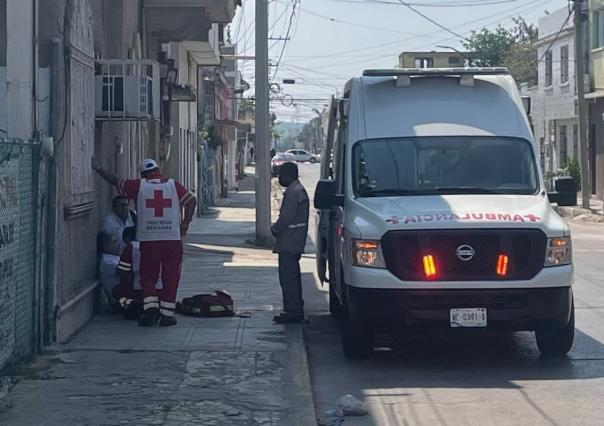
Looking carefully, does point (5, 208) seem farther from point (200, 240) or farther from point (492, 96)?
point (200, 240)

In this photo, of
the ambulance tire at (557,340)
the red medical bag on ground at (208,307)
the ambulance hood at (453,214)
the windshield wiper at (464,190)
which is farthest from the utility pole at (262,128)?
the ambulance tire at (557,340)

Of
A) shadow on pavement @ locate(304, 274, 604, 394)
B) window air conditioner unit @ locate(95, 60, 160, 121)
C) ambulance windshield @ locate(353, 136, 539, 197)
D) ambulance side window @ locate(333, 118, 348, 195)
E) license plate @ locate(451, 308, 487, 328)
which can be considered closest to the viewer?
shadow on pavement @ locate(304, 274, 604, 394)

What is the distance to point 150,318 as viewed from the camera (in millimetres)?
11414

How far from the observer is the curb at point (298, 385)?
305 inches

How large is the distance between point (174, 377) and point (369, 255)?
200cm

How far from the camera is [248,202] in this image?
4084 centimetres

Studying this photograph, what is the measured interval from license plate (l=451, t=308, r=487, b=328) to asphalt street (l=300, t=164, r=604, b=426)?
450mm

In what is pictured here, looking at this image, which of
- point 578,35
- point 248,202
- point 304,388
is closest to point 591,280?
point 304,388

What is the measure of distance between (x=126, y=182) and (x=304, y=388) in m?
3.67

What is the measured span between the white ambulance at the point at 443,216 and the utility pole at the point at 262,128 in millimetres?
11058

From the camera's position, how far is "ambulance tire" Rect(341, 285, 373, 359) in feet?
32.3

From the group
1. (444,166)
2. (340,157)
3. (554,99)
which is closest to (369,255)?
(444,166)

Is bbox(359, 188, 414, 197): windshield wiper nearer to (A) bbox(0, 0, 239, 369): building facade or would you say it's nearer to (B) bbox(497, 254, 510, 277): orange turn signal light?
(B) bbox(497, 254, 510, 277): orange turn signal light

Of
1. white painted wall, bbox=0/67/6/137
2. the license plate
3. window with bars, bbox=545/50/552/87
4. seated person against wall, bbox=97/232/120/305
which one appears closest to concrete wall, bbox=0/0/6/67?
white painted wall, bbox=0/67/6/137
